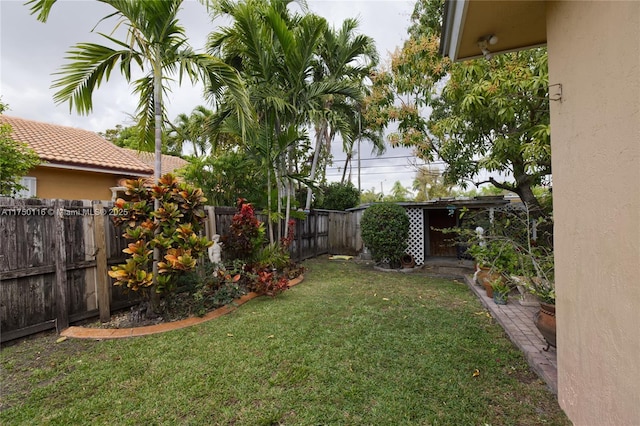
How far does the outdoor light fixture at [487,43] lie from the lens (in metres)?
2.62

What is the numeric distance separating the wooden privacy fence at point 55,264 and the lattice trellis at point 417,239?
24.3 feet

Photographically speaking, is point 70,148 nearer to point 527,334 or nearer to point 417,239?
point 417,239

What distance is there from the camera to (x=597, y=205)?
1.67 meters

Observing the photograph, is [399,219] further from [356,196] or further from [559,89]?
[559,89]

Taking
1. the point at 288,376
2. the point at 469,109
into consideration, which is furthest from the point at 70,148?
the point at 469,109

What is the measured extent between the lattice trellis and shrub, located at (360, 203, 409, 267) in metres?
0.75

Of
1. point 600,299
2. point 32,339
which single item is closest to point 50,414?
point 32,339

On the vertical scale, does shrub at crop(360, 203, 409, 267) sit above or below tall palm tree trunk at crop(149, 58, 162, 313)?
below

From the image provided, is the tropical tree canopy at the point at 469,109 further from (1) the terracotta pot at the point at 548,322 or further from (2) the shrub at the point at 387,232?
(1) the terracotta pot at the point at 548,322

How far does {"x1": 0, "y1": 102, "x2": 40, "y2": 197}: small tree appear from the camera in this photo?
5.43 metres

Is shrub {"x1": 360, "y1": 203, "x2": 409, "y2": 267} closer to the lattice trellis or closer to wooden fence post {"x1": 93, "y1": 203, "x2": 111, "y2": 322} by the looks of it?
the lattice trellis

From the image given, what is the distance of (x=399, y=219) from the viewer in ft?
28.1

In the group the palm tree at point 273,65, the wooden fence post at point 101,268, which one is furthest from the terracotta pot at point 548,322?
the wooden fence post at point 101,268

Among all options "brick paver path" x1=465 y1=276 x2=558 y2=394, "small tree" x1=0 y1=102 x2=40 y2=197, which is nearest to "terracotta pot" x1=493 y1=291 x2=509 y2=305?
"brick paver path" x1=465 y1=276 x2=558 y2=394
